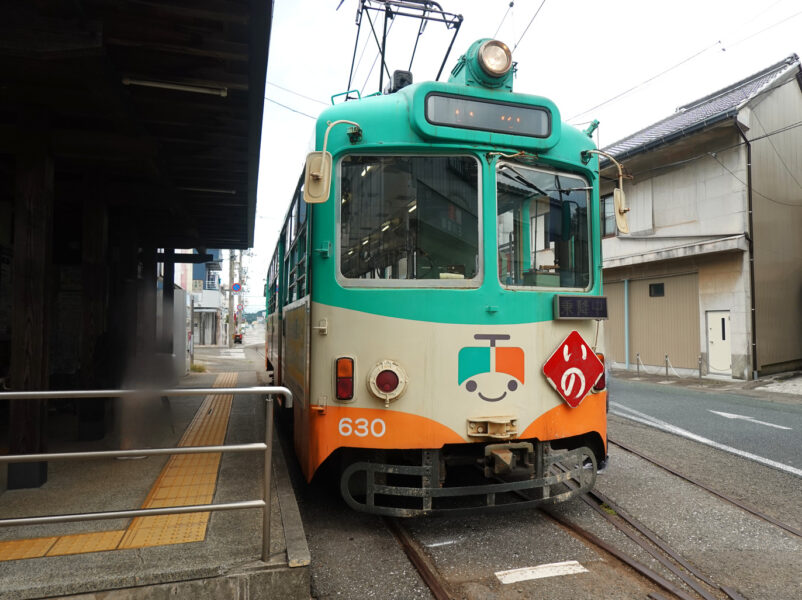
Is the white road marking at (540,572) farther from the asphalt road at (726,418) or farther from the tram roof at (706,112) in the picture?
the tram roof at (706,112)

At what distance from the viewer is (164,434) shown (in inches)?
247

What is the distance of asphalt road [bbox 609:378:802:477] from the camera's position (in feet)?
20.8

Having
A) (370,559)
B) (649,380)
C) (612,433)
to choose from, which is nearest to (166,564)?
(370,559)

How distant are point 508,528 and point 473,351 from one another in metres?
1.43

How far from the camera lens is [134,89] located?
179 inches

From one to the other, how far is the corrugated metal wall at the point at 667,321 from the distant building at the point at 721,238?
3cm

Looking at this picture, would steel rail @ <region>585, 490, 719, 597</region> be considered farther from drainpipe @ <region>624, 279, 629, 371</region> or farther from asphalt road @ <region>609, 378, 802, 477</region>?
drainpipe @ <region>624, 279, 629, 371</region>

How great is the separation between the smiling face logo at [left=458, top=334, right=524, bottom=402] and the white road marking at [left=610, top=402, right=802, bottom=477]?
3.81 metres

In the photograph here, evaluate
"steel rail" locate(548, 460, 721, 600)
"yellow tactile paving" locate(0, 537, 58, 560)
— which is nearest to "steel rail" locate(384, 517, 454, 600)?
"steel rail" locate(548, 460, 721, 600)

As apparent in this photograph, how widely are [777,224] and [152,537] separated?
1746 centimetres

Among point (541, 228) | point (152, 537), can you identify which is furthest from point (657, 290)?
point (152, 537)

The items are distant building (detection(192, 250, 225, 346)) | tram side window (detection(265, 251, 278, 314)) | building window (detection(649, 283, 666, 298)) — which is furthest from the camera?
distant building (detection(192, 250, 225, 346))

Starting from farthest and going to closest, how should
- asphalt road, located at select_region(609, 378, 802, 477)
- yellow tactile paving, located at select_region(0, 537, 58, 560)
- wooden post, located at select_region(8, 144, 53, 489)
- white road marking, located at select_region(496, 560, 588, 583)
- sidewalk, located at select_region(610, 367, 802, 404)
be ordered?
sidewalk, located at select_region(610, 367, 802, 404) < asphalt road, located at select_region(609, 378, 802, 477) < wooden post, located at select_region(8, 144, 53, 489) < white road marking, located at select_region(496, 560, 588, 583) < yellow tactile paving, located at select_region(0, 537, 58, 560)

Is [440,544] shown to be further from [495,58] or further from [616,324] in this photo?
[616,324]
